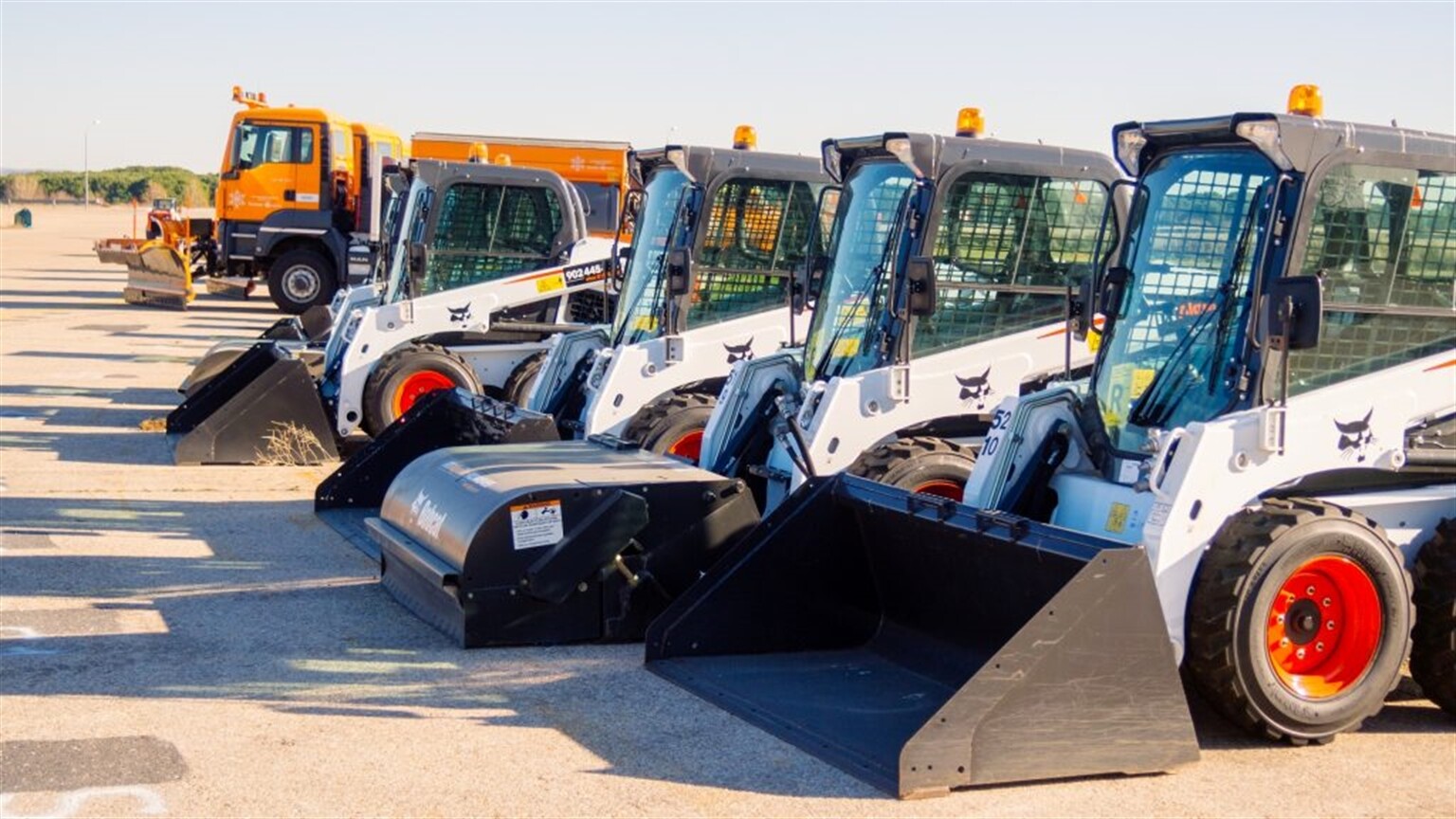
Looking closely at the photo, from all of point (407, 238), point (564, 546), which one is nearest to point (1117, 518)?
point (564, 546)

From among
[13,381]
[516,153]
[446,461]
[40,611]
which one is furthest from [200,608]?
[516,153]

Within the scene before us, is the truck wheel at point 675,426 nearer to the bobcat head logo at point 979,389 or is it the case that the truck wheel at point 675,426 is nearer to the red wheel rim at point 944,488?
the bobcat head logo at point 979,389

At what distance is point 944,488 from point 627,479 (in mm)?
1700

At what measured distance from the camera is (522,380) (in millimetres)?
16359

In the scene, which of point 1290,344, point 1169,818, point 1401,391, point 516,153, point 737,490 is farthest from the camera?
point 516,153

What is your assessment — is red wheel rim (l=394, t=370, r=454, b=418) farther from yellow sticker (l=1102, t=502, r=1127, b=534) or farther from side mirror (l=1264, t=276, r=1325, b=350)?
side mirror (l=1264, t=276, r=1325, b=350)

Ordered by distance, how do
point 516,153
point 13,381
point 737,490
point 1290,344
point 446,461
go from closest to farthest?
point 1290,344
point 737,490
point 446,461
point 13,381
point 516,153

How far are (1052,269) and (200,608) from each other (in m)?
4.97

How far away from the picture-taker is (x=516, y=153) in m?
A: 26.7

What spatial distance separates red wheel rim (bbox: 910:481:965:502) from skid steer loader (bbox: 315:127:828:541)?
3.04 m

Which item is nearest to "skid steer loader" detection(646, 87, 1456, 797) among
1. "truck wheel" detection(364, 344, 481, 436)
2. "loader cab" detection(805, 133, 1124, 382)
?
"loader cab" detection(805, 133, 1124, 382)

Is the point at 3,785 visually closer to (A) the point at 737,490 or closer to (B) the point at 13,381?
(A) the point at 737,490

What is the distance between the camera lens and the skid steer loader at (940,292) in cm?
1007

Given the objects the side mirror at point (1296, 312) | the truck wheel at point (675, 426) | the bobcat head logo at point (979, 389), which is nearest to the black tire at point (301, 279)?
the truck wheel at point (675, 426)
